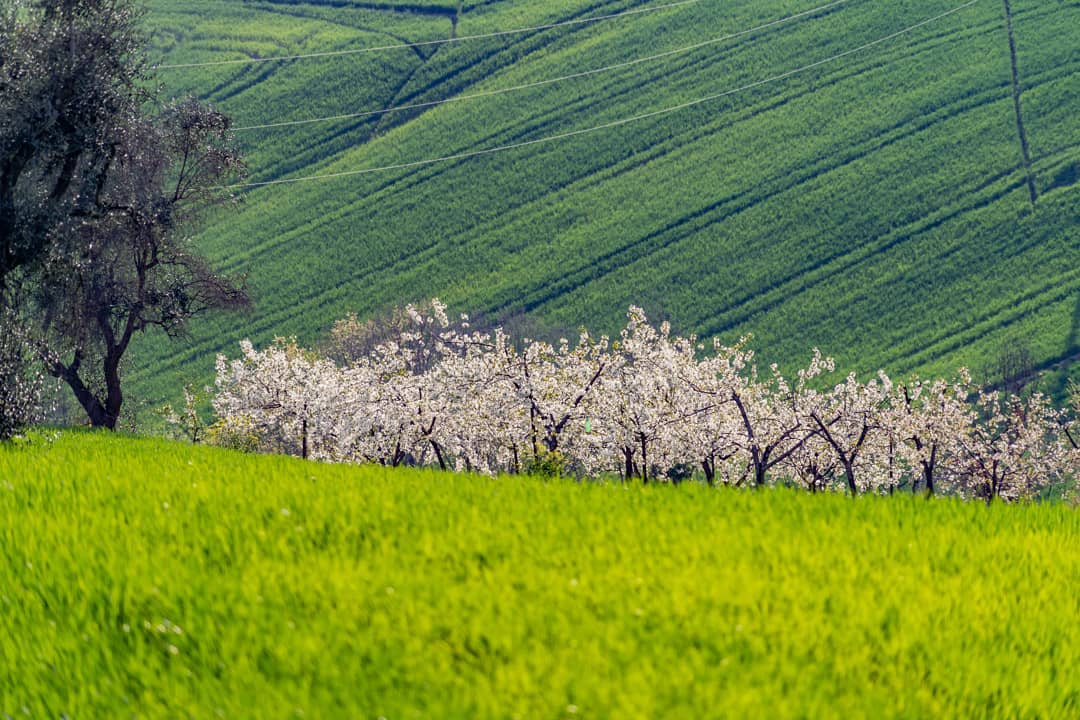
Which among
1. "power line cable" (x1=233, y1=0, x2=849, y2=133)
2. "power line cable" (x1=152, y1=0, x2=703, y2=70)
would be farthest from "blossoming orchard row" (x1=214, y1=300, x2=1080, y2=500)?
"power line cable" (x1=152, y1=0, x2=703, y2=70)

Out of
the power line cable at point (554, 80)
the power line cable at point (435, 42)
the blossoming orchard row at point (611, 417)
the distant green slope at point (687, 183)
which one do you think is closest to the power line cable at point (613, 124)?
the distant green slope at point (687, 183)

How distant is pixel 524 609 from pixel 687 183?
10793cm

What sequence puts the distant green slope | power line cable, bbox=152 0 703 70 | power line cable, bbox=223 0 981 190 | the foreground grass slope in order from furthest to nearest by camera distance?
1. power line cable, bbox=152 0 703 70
2. power line cable, bbox=223 0 981 190
3. the distant green slope
4. the foreground grass slope

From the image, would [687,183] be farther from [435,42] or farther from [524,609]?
[524,609]

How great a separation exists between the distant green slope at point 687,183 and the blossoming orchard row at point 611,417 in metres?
32.0

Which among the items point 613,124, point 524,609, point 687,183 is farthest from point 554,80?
point 524,609

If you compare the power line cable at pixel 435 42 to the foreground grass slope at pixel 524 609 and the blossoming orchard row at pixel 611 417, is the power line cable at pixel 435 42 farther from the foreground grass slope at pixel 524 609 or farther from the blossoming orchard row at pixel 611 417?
the foreground grass slope at pixel 524 609

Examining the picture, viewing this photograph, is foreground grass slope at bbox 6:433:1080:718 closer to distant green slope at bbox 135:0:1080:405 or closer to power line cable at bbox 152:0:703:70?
distant green slope at bbox 135:0:1080:405

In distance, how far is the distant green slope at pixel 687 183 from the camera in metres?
90.8

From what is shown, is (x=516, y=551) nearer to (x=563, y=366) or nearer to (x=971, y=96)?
(x=563, y=366)

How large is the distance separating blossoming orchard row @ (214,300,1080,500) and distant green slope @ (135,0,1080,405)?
105 feet

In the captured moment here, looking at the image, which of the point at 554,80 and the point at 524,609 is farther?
the point at 554,80

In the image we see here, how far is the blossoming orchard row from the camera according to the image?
41250mm

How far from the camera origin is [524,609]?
25.2 feet
